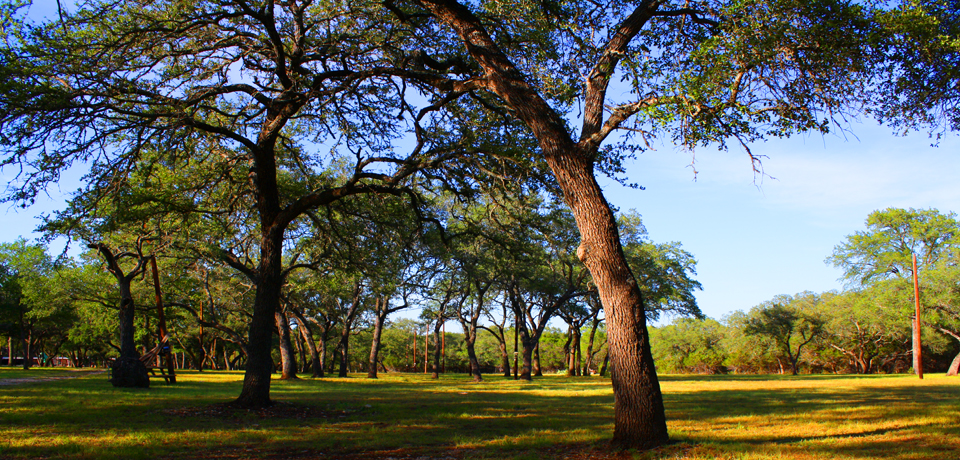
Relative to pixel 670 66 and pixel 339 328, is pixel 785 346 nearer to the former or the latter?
pixel 339 328

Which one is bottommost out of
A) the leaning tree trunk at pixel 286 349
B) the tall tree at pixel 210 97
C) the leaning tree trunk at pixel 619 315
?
the leaning tree trunk at pixel 286 349

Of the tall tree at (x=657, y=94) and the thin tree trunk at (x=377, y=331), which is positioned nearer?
the tall tree at (x=657, y=94)

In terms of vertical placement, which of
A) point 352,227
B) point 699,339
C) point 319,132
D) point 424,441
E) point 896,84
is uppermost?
point 319,132

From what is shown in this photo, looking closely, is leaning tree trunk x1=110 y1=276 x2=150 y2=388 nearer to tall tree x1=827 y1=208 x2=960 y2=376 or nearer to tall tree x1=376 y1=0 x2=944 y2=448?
tall tree x1=376 y1=0 x2=944 y2=448

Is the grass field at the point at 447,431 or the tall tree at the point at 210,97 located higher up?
the tall tree at the point at 210,97

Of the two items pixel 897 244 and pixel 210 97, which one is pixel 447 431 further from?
pixel 897 244

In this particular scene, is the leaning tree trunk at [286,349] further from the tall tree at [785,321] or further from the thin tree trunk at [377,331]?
the tall tree at [785,321]

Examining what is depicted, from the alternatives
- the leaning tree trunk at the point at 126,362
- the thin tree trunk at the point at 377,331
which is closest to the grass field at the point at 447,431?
the leaning tree trunk at the point at 126,362

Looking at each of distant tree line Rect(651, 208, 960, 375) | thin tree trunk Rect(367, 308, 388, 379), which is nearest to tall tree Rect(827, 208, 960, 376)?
distant tree line Rect(651, 208, 960, 375)

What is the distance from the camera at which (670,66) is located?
8266 millimetres

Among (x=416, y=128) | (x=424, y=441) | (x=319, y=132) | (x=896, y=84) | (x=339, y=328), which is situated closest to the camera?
(x=424, y=441)

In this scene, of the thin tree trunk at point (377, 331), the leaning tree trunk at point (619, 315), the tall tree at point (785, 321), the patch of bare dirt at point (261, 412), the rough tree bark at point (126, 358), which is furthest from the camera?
the tall tree at point (785, 321)

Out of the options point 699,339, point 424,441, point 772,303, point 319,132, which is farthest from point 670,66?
point 699,339

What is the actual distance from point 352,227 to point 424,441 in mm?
8276
